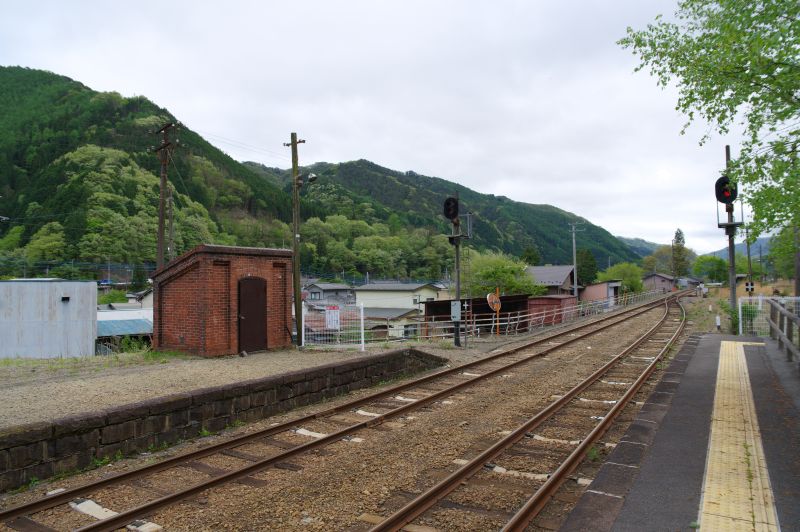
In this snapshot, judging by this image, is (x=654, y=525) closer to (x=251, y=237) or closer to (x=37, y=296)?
(x=37, y=296)

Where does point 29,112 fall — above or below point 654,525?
above

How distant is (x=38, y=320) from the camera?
879 inches

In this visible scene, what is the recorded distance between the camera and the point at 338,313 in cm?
1545

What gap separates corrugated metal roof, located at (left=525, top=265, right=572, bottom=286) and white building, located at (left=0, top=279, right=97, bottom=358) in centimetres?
4138

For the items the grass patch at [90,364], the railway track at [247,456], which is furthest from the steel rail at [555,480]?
the grass patch at [90,364]

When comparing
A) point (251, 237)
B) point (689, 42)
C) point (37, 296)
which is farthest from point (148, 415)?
point (251, 237)

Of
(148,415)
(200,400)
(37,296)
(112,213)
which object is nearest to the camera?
(148,415)

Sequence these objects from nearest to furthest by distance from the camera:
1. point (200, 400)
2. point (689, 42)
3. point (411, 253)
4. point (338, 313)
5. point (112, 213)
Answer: point (200, 400) → point (689, 42) → point (338, 313) → point (112, 213) → point (411, 253)

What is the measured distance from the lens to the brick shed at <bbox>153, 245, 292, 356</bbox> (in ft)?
42.4

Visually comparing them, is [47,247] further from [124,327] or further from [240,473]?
[240,473]

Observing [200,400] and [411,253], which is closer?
[200,400]

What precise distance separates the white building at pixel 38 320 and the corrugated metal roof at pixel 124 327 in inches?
206

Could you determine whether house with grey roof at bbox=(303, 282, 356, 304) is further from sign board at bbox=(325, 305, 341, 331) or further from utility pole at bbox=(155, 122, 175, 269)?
sign board at bbox=(325, 305, 341, 331)

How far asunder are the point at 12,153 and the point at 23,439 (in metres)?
131
